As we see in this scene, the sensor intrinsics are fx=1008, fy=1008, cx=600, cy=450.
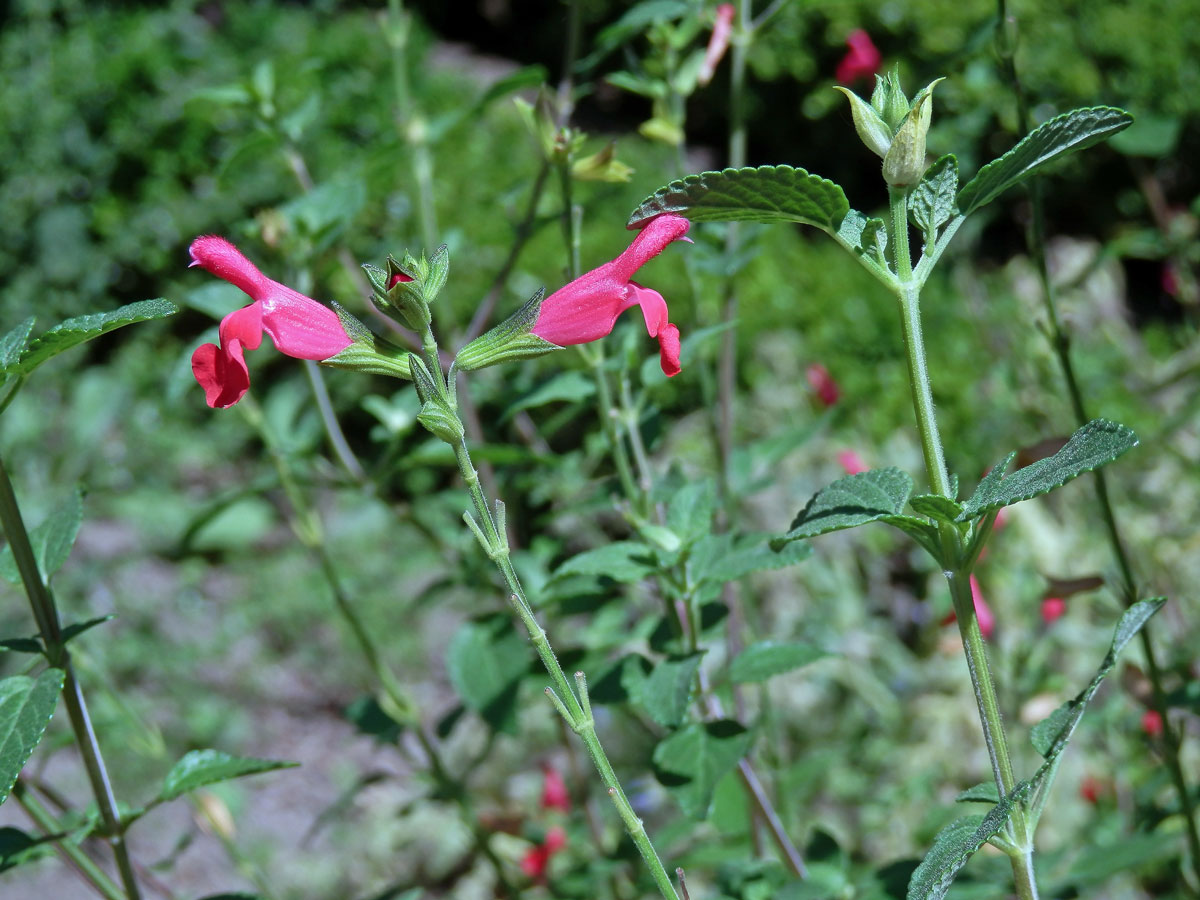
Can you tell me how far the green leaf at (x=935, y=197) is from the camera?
0.57m

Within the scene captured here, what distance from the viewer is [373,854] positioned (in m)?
2.31

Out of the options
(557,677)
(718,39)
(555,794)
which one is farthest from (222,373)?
(555,794)

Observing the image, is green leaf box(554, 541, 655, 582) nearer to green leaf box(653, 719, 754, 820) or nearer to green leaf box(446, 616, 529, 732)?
green leaf box(653, 719, 754, 820)

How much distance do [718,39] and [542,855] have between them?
126 centimetres

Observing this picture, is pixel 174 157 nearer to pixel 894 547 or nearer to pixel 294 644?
pixel 294 644

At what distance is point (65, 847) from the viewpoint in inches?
31.6

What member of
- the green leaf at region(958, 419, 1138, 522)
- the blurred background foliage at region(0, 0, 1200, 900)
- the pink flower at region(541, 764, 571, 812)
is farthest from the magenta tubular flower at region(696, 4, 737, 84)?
the pink flower at region(541, 764, 571, 812)

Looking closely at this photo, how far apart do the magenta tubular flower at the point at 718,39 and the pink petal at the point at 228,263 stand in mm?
726

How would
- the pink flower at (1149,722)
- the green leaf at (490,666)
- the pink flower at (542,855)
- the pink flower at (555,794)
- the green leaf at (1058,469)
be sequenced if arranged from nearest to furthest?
the green leaf at (1058,469)
the green leaf at (490,666)
the pink flower at (1149,722)
the pink flower at (542,855)
the pink flower at (555,794)

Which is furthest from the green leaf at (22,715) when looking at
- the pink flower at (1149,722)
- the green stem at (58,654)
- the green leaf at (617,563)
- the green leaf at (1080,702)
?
the pink flower at (1149,722)

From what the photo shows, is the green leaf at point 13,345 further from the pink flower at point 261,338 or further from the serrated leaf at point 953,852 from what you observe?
the serrated leaf at point 953,852

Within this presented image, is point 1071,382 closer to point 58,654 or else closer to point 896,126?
point 896,126

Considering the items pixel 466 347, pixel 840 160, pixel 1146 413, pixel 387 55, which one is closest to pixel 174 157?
pixel 387 55

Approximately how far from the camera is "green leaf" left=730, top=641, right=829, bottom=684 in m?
0.82
